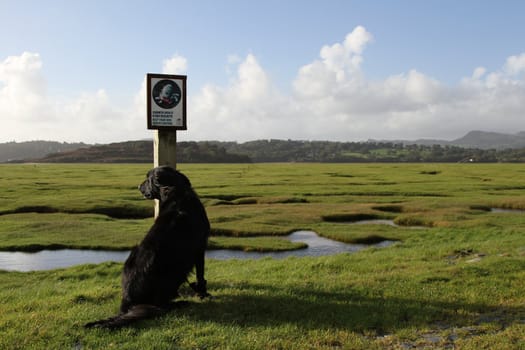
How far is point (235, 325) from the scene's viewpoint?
713 cm

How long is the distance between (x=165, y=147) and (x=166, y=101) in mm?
1046

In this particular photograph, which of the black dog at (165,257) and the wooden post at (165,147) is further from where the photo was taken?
the wooden post at (165,147)

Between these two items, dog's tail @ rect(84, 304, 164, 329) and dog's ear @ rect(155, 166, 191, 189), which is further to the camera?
dog's ear @ rect(155, 166, 191, 189)

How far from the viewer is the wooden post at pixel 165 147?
10547 millimetres

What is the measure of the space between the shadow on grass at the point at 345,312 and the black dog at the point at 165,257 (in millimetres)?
577

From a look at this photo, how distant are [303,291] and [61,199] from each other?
3533 centimetres

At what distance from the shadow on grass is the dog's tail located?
56 cm

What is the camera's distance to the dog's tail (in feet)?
22.7

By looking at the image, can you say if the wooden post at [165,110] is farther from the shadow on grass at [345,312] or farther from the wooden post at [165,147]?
the shadow on grass at [345,312]

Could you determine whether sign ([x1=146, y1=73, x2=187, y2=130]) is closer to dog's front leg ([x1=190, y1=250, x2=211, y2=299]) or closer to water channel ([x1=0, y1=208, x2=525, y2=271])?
dog's front leg ([x1=190, y1=250, x2=211, y2=299])

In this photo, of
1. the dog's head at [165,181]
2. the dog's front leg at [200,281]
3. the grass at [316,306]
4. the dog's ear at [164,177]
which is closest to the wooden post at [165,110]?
the dog's head at [165,181]

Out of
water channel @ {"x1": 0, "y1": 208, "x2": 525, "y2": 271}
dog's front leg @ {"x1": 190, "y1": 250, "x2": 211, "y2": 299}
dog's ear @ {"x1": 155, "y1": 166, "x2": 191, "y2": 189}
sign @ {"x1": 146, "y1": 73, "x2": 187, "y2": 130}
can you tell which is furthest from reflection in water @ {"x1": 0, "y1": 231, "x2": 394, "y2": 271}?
dog's ear @ {"x1": 155, "y1": 166, "x2": 191, "y2": 189}

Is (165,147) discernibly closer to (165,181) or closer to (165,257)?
(165,181)

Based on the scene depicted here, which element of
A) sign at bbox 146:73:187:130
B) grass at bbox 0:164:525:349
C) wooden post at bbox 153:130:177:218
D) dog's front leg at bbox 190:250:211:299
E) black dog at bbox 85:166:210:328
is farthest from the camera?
wooden post at bbox 153:130:177:218
